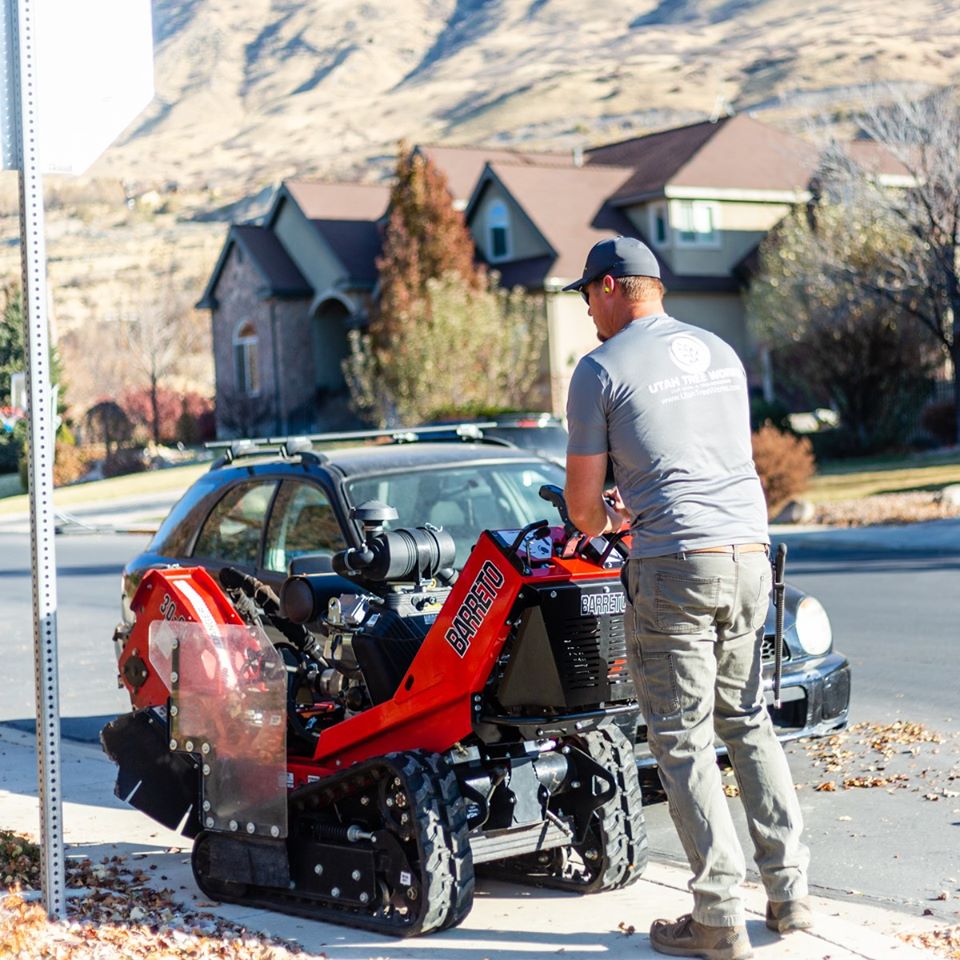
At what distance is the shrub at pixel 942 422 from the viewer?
3091cm

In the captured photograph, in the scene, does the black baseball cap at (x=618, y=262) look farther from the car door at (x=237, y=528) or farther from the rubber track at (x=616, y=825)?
the car door at (x=237, y=528)

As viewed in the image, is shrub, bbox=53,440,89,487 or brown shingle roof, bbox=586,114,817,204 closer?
brown shingle roof, bbox=586,114,817,204

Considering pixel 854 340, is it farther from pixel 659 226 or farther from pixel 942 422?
pixel 659 226

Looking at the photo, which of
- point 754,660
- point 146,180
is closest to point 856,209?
point 754,660

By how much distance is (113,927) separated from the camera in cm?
495

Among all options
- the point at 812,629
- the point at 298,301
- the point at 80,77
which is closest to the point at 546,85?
the point at 298,301

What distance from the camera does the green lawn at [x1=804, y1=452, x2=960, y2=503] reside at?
78.2ft

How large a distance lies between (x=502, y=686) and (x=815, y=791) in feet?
8.88

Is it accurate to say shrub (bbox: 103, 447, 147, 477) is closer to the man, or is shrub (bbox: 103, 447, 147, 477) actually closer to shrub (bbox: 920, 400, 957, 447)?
shrub (bbox: 920, 400, 957, 447)

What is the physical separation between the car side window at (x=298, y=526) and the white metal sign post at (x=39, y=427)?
2594mm

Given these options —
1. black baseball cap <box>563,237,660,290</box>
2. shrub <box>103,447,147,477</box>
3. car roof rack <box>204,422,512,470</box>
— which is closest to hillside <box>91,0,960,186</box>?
shrub <box>103,447,147,477</box>

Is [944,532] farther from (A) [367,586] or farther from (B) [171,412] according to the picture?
(B) [171,412]

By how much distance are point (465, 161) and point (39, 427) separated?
38707 millimetres

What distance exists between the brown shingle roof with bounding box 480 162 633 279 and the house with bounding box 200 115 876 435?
0.05 meters
